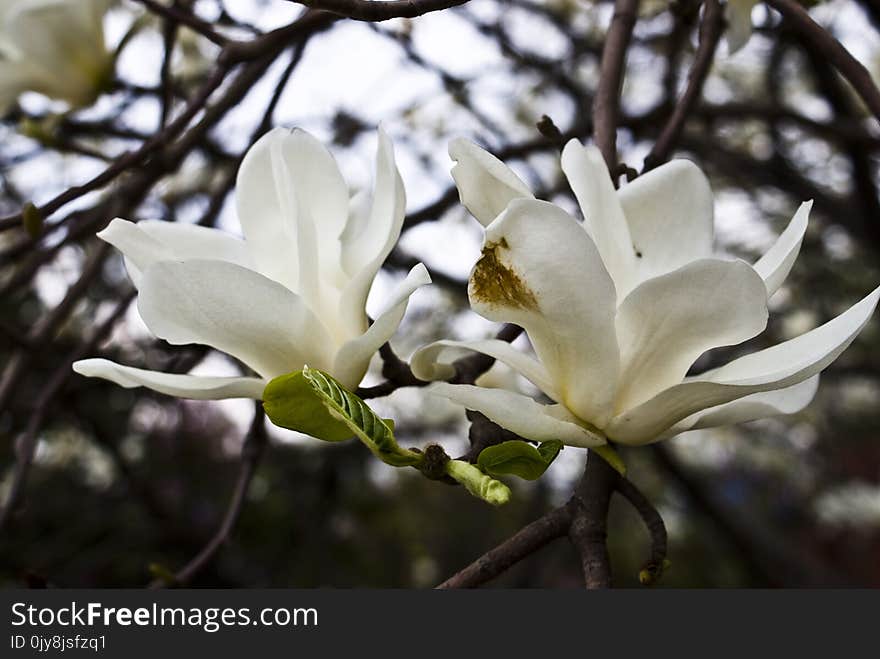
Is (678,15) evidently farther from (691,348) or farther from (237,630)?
(237,630)

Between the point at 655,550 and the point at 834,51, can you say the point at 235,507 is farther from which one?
the point at 834,51

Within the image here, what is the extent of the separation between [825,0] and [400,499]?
2.28 metres

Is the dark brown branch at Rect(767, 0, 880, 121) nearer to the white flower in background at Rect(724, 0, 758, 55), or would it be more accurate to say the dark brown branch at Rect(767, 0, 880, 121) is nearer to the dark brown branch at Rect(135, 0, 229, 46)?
the white flower in background at Rect(724, 0, 758, 55)

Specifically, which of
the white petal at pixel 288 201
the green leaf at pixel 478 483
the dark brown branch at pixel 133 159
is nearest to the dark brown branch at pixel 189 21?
the dark brown branch at pixel 133 159

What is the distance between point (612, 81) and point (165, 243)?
0.95 feet

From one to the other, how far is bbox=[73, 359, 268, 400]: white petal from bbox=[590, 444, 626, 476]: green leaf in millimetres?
166

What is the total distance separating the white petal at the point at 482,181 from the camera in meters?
0.42

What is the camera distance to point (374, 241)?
0.50 metres

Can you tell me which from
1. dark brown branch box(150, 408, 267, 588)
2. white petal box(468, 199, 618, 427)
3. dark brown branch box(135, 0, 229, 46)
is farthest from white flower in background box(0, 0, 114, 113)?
white petal box(468, 199, 618, 427)

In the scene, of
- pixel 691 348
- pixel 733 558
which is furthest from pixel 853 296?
pixel 691 348

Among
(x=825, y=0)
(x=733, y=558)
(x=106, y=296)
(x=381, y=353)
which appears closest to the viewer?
(x=381, y=353)

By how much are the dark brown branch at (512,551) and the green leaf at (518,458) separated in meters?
0.03

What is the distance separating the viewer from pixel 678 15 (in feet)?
2.67

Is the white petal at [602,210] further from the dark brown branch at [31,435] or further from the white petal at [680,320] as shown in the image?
the dark brown branch at [31,435]
